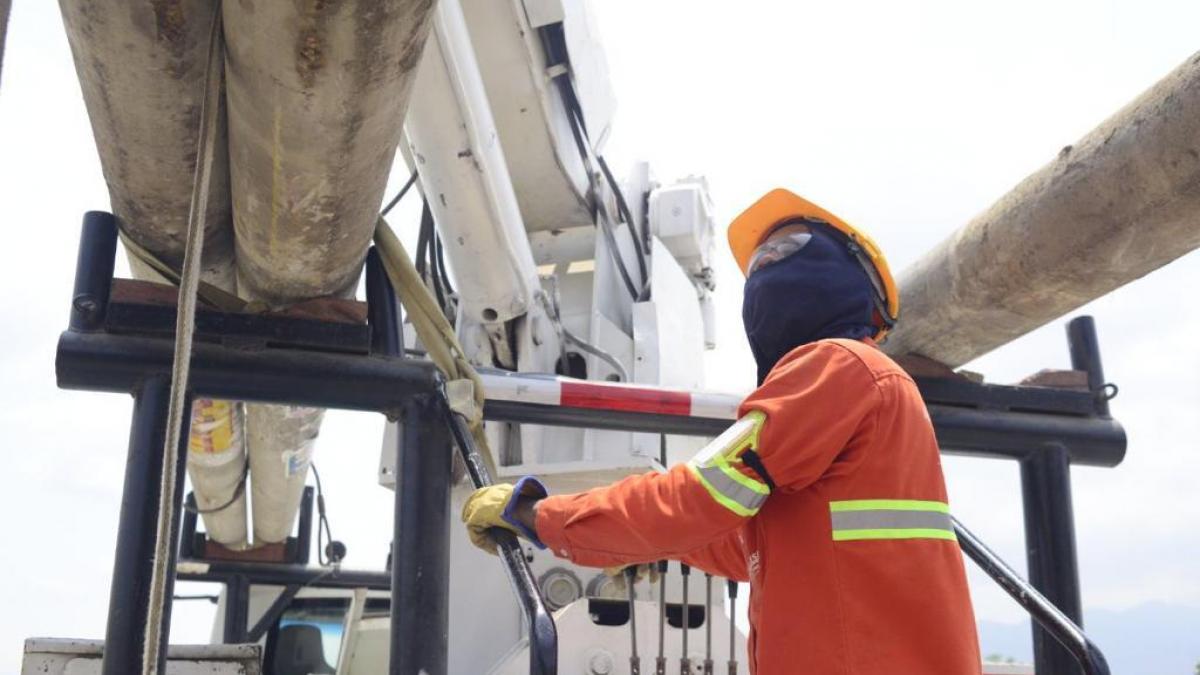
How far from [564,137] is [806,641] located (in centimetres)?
279

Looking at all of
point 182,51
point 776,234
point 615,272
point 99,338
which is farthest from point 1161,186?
point 615,272

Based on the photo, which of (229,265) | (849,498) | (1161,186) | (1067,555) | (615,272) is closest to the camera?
(849,498)

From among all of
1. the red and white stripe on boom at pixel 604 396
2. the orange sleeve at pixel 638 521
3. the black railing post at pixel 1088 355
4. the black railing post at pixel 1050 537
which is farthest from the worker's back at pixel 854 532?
the black railing post at pixel 1088 355

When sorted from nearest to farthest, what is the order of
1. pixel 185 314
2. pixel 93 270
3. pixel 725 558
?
pixel 185 314 → pixel 93 270 → pixel 725 558

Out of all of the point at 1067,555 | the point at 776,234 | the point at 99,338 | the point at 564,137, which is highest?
the point at 564,137

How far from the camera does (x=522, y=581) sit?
222 centimetres

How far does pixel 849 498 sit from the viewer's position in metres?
2.19

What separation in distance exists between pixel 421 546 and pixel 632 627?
2.37 ft

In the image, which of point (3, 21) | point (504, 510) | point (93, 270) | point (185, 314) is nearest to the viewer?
point (3, 21)

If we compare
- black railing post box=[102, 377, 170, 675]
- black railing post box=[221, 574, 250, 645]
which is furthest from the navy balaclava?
black railing post box=[221, 574, 250, 645]

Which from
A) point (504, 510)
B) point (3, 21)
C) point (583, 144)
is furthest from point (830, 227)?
point (583, 144)

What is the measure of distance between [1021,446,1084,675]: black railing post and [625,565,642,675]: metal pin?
1.03 m

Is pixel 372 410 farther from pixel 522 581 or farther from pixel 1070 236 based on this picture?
pixel 1070 236

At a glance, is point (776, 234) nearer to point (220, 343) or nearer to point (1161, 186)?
point (1161, 186)
